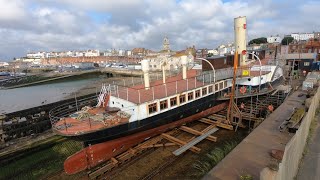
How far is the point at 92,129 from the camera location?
42.8 feet

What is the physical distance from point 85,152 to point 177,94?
26.3 feet

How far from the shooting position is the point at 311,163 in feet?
35.0

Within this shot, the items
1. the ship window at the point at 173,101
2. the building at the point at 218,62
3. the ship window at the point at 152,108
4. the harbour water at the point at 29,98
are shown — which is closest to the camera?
the ship window at the point at 152,108

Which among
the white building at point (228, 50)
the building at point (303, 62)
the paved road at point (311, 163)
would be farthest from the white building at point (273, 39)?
the paved road at point (311, 163)

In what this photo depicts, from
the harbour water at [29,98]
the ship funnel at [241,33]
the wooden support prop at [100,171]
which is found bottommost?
the harbour water at [29,98]

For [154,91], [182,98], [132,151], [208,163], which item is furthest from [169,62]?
[208,163]

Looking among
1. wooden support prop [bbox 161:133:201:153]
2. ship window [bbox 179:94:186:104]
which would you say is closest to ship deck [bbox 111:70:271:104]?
ship window [bbox 179:94:186:104]

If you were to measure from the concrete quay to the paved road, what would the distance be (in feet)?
3.83

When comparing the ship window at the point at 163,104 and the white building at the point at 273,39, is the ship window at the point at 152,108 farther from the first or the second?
the white building at the point at 273,39

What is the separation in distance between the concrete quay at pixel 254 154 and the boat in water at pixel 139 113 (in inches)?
236

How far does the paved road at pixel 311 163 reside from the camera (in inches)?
381

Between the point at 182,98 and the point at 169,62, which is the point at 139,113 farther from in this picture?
the point at 169,62

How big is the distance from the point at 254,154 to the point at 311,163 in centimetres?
283

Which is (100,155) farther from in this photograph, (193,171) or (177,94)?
(177,94)
